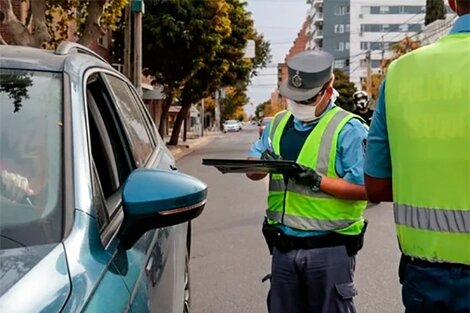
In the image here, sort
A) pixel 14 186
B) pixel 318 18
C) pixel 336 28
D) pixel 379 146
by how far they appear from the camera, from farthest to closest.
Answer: pixel 318 18 < pixel 336 28 < pixel 14 186 < pixel 379 146

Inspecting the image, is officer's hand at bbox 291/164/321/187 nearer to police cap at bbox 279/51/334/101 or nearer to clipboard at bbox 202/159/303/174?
clipboard at bbox 202/159/303/174

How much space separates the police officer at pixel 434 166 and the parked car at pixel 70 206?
738mm

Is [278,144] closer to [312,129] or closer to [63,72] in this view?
[312,129]

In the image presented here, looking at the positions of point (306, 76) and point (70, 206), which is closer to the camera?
point (70, 206)

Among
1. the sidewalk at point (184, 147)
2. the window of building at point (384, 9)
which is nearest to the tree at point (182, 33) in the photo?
the sidewalk at point (184, 147)

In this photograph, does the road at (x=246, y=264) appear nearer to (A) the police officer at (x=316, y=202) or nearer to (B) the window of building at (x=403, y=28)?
(A) the police officer at (x=316, y=202)

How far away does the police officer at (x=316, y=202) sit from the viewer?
296 cm

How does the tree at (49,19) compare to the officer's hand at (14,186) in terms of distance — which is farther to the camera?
the tree at (49,19)

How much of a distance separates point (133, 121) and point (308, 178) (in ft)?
4.36

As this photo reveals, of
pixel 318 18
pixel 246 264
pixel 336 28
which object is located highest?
pixel 318 18

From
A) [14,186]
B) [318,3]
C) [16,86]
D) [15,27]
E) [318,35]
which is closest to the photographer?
[14,186]

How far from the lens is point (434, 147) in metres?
1.81

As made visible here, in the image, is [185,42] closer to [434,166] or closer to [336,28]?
[434,166]

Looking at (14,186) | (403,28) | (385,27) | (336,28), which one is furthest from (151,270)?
(403,28)
